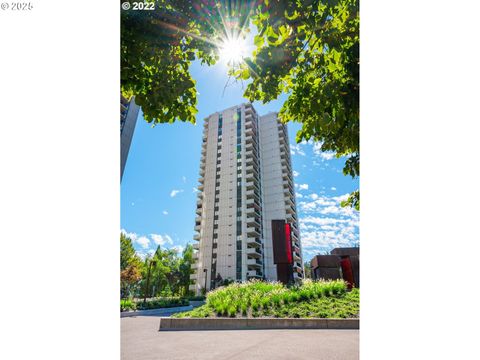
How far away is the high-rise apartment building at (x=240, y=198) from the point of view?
40.9m

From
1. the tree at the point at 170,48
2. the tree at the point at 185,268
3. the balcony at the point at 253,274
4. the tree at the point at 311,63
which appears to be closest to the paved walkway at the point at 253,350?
the tree at the point at 311,63

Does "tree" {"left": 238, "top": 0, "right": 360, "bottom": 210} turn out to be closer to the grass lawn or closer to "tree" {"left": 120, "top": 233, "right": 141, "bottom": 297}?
the grass lawn

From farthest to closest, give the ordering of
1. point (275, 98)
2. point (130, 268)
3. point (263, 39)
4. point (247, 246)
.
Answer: point (247, 246), point (130, 268), point (275, 98), point (263, 39)

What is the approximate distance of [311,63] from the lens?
3.35 meters

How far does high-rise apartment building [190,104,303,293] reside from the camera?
4094cm

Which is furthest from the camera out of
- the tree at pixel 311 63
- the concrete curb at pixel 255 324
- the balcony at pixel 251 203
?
the balcony at pixel 251 203

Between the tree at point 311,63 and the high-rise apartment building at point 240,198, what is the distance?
38.2 m

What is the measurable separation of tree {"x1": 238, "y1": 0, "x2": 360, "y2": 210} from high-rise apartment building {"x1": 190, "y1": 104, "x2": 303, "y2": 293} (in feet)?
125

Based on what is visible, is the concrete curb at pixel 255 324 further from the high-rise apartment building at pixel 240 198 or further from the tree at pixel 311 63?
the high-rise apartment building at pixel 240 198

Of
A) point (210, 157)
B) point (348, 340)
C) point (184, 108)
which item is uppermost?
point (210, 157)

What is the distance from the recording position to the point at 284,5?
2666 mm
